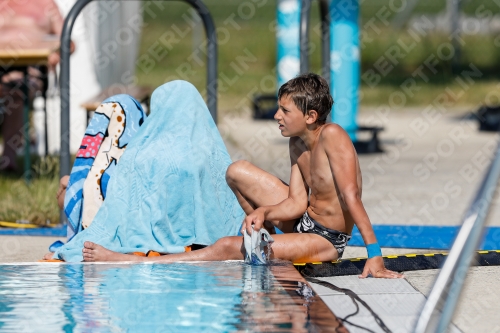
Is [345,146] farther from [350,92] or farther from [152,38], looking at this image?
[152,38]

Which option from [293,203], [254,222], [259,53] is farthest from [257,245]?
[259,53]

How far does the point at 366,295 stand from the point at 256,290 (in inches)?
17.5

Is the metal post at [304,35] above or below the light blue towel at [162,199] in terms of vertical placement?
above

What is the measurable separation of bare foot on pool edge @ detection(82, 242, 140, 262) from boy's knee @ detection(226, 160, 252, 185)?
57 centimetres

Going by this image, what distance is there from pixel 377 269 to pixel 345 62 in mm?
5632

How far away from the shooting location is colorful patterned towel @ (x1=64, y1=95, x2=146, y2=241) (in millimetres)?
4078

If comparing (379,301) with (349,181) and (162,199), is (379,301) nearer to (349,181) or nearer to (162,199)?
(349,181)

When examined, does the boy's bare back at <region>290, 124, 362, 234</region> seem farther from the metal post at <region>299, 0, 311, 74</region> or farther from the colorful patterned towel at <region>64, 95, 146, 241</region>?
the metal post at <region>299, 0, 311, 74</region>

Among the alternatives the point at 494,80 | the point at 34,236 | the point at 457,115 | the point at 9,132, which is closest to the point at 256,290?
the point at 34,236

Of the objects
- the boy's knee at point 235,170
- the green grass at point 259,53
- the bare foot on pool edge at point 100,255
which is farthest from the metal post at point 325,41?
the green grass at point 259,53

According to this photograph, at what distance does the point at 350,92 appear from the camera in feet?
29.0

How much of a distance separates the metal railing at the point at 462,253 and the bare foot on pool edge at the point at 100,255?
1795mm

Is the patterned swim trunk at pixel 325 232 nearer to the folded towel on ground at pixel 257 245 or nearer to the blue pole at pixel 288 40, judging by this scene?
the folded towel on ground at pixel 257 245

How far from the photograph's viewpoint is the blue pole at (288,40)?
10.7 meters
